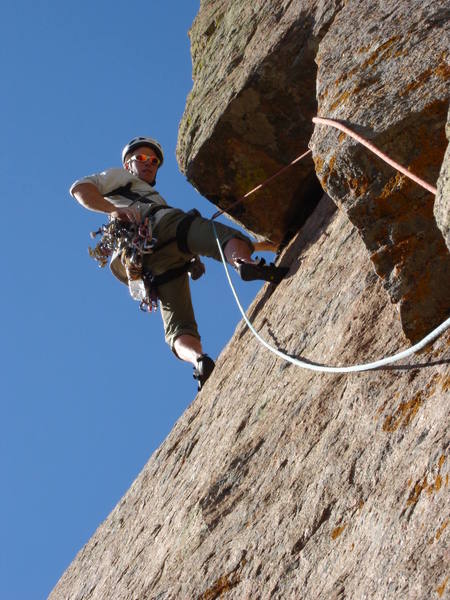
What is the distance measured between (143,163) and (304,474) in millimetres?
4904

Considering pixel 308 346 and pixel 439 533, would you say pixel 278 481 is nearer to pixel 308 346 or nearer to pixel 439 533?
pixel 308 346

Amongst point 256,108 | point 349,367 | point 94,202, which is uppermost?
point 94,202

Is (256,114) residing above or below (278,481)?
above

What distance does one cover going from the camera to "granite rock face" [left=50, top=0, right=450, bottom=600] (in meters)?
3.44

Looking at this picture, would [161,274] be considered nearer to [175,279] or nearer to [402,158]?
[175,279]

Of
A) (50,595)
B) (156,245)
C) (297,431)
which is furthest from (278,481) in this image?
(156,245)

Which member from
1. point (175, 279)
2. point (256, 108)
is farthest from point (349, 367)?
point (175, 279)

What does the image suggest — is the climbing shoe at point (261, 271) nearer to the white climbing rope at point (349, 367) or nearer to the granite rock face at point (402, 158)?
the white climbing rope at point (349, 367)

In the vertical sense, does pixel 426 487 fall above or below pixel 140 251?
below

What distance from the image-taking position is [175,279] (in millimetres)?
7773

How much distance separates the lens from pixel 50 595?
6.41 meters

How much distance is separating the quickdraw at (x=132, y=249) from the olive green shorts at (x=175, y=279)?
0.09 m

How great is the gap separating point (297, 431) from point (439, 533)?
1.43 m

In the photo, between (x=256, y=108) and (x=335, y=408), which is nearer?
(x=335, y=408)
